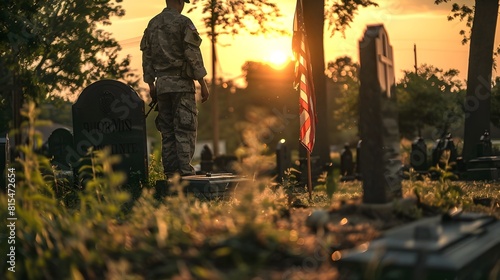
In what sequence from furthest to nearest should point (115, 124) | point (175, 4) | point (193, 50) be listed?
point (115, 124) < point (175, 4) < point (193, 50)

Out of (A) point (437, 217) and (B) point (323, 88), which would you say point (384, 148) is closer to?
(A) point (437, 217)

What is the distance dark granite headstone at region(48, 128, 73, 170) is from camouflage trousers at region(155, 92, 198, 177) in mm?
3545

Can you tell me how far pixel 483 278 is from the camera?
6105 millimetres

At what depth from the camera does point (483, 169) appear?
2142 centimetres

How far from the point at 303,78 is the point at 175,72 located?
2.42 metres

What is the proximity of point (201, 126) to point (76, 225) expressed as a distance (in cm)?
8870

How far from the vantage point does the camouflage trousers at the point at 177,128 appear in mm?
13508

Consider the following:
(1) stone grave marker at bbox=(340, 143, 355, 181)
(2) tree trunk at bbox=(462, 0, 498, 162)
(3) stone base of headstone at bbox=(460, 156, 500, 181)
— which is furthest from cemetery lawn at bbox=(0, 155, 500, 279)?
(1) stone grave marker at bbox=(340, 143, 355, 181)

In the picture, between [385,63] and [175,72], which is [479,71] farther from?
[385,63]

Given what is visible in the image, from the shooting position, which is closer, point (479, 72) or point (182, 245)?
point (182, 245)

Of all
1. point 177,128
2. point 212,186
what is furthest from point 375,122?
point 177,128

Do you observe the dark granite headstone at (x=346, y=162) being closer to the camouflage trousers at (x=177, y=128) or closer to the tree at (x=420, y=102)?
the camouflage trousers at (x=177, y=128)

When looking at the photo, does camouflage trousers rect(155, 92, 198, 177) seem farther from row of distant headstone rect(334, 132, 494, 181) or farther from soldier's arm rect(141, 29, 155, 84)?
row of distant headstone rect(334, 132, 494, 181)

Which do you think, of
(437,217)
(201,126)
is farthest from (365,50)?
(201,126)
